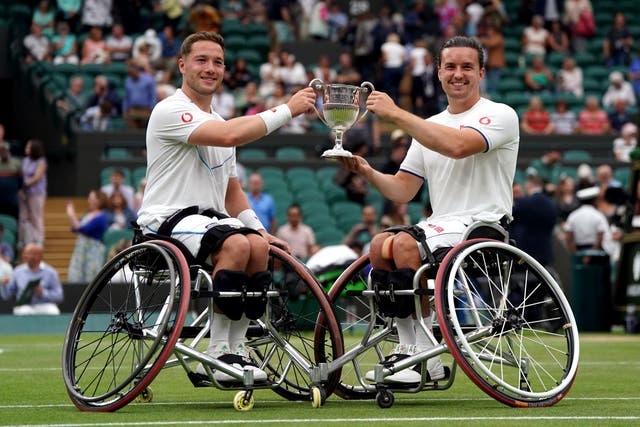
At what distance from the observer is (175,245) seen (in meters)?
6.92

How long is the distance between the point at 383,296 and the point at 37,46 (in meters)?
18.0

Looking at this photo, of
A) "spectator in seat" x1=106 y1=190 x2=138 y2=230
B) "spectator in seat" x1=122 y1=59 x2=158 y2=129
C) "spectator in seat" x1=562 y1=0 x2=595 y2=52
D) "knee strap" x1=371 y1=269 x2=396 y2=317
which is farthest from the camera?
"spectator in seat" x1=562 y1=0 x2=595 y2=52

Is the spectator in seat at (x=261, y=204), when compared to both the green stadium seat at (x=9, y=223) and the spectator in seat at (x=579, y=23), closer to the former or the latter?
the green stadium seat at (x=9, y=223)

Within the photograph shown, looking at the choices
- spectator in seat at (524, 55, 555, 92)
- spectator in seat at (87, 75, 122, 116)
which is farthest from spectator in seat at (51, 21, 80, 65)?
spectator in seat at (524, 55, 555, 92)

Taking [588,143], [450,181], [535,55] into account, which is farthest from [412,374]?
[535,55]

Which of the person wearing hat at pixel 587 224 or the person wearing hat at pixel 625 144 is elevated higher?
the person wearing hat at pixel 625 144

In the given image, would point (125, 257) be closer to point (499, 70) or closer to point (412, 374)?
point (412, 374)

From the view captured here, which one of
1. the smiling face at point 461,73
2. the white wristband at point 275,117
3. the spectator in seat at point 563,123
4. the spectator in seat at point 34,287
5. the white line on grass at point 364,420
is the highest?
A: the smiling face at point 461,73

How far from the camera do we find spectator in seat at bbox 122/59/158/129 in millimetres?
21719

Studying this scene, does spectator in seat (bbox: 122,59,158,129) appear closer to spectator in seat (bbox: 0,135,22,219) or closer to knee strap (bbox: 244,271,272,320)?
spectator in seat (bbox: 0,135,22,219)

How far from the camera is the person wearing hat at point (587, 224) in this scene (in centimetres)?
1748

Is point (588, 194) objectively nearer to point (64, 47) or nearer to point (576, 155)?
point (576, 155)

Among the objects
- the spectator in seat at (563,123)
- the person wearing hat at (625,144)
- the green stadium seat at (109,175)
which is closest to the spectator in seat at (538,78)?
the spectator in seat at (563,123)

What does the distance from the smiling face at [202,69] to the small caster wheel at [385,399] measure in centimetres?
177
